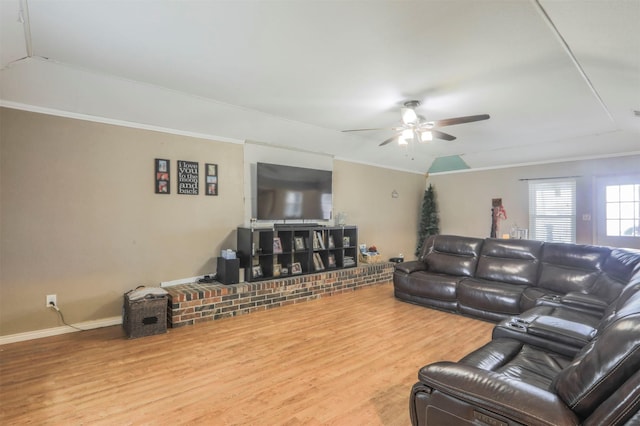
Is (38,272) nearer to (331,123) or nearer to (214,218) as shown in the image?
(214,218)

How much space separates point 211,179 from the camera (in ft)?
14.4

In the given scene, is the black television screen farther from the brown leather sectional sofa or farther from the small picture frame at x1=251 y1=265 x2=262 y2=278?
the brown leather sectional sofa

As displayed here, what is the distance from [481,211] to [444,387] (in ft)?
21.3

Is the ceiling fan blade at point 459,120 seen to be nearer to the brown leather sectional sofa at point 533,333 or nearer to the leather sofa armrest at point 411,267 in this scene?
the brown leather sectional sofa at point 533,333

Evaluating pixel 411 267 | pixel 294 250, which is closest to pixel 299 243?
pixel 294 250

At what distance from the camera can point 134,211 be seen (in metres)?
3.77

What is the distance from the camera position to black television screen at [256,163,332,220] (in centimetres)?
471

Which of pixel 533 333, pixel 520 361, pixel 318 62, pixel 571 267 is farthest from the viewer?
pixel 571 267

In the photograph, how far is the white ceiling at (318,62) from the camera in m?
2.07

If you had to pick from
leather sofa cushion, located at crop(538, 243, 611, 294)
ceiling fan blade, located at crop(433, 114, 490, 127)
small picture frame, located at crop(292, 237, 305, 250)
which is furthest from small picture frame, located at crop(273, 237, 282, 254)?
leather sofa cushion, located at crop(538, 243, 611, 294)

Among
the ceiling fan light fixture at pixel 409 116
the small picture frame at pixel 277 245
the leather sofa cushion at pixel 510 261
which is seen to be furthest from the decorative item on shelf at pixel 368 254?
the ceiling fan light fixture at pixel 409 116

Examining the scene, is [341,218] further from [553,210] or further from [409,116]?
[553,210]

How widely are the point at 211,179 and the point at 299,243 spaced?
1626mm

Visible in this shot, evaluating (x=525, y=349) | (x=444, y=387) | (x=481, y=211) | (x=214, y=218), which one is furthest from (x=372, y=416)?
(x=481, y=211)
